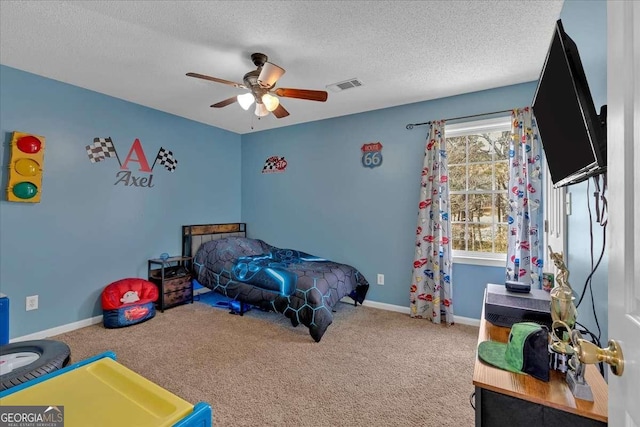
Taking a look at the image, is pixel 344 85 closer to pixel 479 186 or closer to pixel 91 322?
pixel 479 186

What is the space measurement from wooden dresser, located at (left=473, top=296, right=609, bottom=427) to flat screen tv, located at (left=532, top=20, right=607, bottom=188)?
0.74 metres

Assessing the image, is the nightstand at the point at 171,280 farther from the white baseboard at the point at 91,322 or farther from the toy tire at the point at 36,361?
the toy tire at the point at 36,361

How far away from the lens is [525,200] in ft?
9.34

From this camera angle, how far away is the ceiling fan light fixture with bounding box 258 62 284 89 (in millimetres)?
2195

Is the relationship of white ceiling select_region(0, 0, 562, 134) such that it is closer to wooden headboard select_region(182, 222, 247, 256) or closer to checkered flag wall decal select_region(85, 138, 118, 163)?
checkered flag wall decal select_region(85, 138, 118, 163)

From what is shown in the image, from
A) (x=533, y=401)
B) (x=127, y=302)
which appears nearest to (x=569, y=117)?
(x=533, y=401)

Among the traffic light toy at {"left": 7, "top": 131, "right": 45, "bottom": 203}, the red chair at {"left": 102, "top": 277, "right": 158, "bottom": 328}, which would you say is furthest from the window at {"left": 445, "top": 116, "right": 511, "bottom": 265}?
the traffic light toy at {"left": 7, "top": 131, "right": 45, "bottom": 203}

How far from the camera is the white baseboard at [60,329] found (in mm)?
2783

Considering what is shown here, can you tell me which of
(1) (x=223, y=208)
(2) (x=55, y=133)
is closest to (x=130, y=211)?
(2) (x=55, y=133)

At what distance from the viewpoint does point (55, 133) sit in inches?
116

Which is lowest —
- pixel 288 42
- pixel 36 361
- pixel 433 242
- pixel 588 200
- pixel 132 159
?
pixel 36 361

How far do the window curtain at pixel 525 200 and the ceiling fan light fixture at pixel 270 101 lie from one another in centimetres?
228

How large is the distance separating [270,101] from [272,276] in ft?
5.62

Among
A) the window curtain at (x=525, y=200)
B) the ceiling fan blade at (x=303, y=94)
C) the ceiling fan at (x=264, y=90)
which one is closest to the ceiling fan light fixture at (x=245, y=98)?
the ceiling fan at (x=264, y=90)
